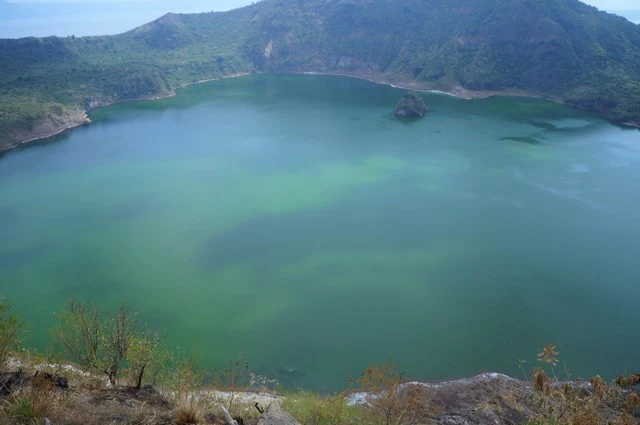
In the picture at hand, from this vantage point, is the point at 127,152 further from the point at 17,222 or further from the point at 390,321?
the point at 390,321

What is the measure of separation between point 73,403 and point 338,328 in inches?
615

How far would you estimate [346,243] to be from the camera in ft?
102

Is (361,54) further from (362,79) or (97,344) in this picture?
(97,344)

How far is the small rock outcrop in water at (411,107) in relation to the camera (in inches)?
2559

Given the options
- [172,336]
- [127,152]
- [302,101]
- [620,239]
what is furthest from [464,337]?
[302,101]

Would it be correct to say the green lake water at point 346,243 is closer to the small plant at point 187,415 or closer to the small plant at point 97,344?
the small plant at point 97,344

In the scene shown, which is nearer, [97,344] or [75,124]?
[97,344]

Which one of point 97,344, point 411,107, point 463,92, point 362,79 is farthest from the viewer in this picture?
point 362,79

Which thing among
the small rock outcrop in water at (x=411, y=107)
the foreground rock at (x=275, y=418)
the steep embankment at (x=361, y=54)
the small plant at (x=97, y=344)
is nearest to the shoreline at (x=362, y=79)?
the steep embankment at (x=361, y=54)

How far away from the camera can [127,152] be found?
53812 millimetres

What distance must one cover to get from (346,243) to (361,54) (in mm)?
77987

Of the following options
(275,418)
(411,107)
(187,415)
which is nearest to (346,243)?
(275,418)

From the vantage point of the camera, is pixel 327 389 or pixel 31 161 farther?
pixel 31 161

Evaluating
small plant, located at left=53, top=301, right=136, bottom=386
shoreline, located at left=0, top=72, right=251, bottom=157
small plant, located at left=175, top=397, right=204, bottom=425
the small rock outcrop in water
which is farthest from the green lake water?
small plant, located at left=175, top=397, right=204, bottom=425
